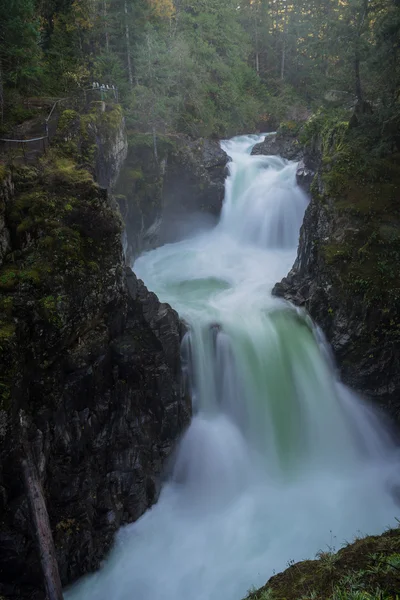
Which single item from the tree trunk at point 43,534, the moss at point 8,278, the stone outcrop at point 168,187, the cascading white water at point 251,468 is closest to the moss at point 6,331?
the moss at point 8,278

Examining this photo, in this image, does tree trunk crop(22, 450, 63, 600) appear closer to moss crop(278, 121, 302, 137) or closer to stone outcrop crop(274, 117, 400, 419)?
stone outcrop crop(274, 117, 400, 419)

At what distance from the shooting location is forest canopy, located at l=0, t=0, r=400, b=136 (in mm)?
15344

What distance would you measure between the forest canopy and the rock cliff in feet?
24.6

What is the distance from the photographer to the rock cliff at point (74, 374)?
27.3ft

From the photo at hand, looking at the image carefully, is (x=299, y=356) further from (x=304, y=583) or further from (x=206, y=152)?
(x=206, y=152)

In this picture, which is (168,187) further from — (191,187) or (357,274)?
(357,274)

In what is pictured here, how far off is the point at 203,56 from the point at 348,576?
112 feet

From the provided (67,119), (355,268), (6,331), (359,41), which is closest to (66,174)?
(67,119)

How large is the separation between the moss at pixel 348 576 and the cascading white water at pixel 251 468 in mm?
4309

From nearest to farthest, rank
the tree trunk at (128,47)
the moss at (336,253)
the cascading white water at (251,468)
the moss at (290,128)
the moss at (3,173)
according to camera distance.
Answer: the cascading white water at (251,468)
the moss at (3,173)
the moss at (336,253)
the tree trunk at (128,47)
the moss at (290,128)

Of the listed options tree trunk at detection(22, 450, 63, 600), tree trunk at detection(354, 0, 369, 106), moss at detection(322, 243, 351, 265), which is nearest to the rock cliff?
tree trunk at detection(22, 450, 63, 600)

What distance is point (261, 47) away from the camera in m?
40.2

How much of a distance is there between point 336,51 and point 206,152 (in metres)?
9.68

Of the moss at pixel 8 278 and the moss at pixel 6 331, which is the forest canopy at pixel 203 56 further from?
the moss at pixel 6 331
